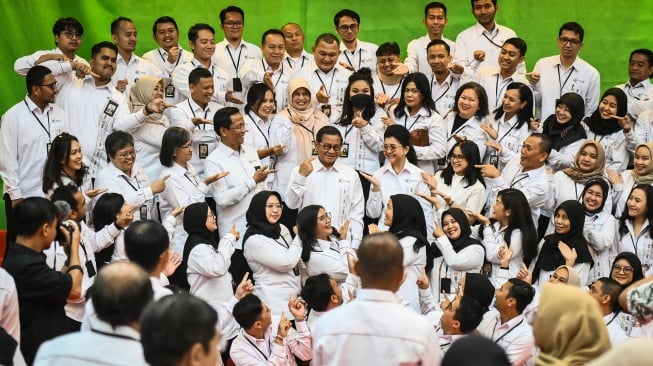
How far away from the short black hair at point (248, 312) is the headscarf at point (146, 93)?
100 inches

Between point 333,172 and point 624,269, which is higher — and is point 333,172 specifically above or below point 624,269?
above

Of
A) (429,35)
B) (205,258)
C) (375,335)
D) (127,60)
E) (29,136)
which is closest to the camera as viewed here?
(375,335)

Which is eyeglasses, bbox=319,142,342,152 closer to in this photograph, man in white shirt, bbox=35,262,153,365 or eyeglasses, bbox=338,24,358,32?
eyeglasses, bbox=338,24,358,32

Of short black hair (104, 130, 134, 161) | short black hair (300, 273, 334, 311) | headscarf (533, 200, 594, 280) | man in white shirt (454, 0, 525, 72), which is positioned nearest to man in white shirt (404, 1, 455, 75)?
man in white shirt (454, 0, 525, 72)

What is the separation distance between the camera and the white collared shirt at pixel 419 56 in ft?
32.1

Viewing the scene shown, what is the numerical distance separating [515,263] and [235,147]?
7.49 ft

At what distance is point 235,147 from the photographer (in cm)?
832

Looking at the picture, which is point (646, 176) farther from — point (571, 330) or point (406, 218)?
point (571, 330)

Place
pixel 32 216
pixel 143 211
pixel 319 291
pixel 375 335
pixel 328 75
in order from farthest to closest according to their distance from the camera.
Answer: pixel 328 75, pixel 143 211, pixel 319 291, pixel 32 216, pixel 375 335

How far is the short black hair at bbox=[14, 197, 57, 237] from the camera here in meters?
5.03

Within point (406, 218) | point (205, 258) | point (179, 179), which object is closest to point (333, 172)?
point (406, 218)

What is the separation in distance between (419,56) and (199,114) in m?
2.22

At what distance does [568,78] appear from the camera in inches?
377

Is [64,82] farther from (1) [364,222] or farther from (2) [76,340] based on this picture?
(2) [76,340]
